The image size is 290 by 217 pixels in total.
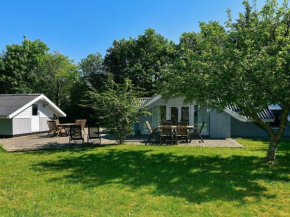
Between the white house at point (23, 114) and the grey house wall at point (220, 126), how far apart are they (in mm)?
14784

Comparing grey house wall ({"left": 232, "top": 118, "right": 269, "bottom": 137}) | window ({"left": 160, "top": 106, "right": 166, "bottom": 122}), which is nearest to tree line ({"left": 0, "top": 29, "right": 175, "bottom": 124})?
window ({"left": 160, "top": 106, "right": 166, "bottom": 122})

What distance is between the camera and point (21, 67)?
1404 inches

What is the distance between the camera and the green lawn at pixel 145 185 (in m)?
4.46

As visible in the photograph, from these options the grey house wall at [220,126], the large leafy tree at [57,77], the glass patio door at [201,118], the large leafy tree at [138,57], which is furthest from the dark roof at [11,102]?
the large leafy tree at [57,77]

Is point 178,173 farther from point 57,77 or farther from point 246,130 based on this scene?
point 57,77

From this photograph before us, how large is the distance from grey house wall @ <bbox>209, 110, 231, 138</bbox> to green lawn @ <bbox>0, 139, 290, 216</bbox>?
6.58 meters

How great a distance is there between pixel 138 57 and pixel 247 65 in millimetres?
29764

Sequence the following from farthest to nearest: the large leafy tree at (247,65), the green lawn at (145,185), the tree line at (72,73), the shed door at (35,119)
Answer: the tree line at (72,73), the shed door at (35,119), the large leafy tree at (247,65), the green lawn at (145,185)

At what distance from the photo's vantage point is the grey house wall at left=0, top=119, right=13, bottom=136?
704 inches

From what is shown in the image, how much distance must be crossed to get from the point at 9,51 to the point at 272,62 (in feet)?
130

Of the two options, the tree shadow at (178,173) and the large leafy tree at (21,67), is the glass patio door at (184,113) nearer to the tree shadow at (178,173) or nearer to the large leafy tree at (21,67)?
the tree shadow at (178,173)

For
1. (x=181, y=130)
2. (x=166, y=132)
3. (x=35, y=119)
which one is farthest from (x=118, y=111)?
(x=35, y=119)

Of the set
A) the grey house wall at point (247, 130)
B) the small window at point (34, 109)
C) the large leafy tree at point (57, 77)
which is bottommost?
the grey house wall at point (247, 130)

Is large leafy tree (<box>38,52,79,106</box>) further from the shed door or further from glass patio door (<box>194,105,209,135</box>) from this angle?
glass patio door (<box>194,105,209,135</box>)
